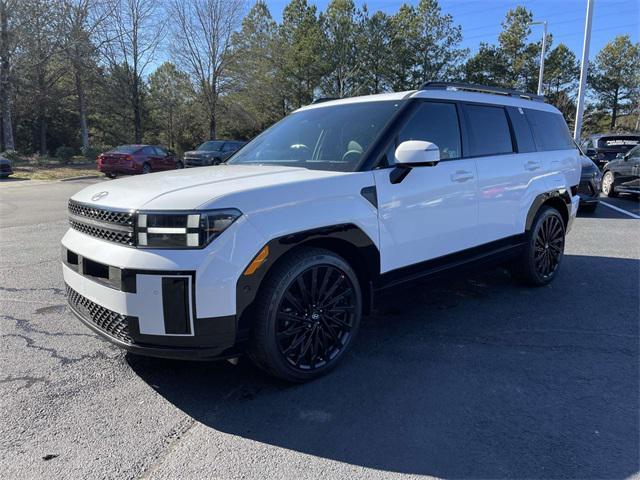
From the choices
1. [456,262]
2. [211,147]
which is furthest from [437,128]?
[211,147]

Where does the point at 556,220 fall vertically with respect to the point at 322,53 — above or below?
below

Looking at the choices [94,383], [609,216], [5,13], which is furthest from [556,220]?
[5,13]

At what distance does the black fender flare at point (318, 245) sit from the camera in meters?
2.73

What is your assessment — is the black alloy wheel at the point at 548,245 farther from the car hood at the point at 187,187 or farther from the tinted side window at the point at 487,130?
the car hood at the point at 187,187

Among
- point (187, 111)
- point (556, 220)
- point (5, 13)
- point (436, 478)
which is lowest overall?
point (436, 478)

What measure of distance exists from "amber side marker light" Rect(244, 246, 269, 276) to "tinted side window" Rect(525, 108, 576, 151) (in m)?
3.71

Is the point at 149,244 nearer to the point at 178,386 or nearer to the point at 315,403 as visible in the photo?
the point at 178,386

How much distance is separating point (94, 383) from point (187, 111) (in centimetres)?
4036

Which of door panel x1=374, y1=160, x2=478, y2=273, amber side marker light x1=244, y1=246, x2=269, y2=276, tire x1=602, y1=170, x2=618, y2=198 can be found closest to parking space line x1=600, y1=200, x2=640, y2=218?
tire x1=602, y1=170, x2=618, y2=198

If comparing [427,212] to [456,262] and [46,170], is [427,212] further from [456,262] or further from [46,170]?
[46,170]

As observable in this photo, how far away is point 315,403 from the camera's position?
2945 millimetres

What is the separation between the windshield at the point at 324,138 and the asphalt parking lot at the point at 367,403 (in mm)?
1214

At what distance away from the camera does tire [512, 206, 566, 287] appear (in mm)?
5059

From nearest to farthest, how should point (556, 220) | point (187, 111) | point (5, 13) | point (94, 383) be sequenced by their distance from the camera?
1. point (94, 383)
2. point (556, 220)
3. point (5, 13)
4. point (187, 111)
